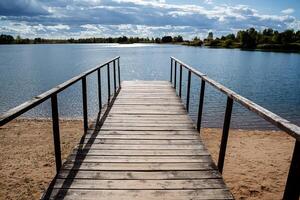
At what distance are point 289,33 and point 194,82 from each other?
3804 inches

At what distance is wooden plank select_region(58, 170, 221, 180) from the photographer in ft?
11.2

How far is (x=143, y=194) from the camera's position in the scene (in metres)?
3.07

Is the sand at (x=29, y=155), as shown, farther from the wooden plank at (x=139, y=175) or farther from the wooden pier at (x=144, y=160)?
the wooden plank at (x=139, y=175)

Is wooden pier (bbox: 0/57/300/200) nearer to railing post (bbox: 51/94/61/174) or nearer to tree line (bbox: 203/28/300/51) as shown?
railing post (bbox: 51/94/61/174)

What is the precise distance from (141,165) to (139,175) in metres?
0.29

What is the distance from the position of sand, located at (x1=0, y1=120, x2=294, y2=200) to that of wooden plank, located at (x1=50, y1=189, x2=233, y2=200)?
3018mm

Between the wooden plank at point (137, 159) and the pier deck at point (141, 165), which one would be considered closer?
the pier deck at point (141, 165)

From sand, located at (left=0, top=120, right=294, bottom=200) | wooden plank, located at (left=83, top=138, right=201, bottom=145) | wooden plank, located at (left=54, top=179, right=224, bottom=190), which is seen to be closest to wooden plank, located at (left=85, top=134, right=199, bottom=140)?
wooden plank, located at (left=83, top=138, right=201, bottom=145)

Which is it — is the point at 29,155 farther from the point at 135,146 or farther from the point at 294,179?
the point at 294,179

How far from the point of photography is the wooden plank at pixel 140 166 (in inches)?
144

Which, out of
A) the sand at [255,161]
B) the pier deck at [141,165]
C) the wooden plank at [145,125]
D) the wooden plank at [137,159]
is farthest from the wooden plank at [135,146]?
the sand at [255,161]

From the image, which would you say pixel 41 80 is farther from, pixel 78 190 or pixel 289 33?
pixel 289 33

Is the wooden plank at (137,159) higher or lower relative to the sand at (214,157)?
higher

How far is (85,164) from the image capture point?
3777mm
